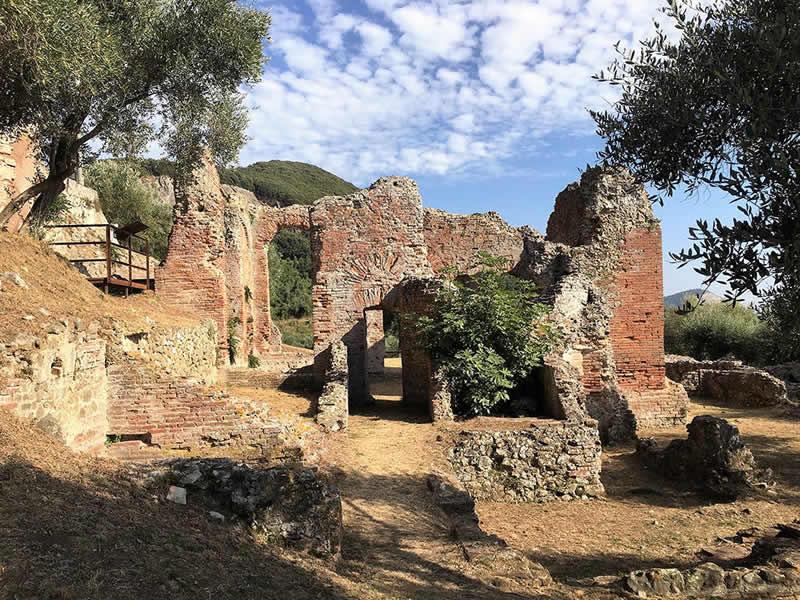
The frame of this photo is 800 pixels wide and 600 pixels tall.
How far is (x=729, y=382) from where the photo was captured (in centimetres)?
1802

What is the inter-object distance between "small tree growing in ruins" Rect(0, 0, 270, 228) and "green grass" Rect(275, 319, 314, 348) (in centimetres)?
2204

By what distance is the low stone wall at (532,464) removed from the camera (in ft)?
29.6

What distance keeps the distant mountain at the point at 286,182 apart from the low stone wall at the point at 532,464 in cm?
5379

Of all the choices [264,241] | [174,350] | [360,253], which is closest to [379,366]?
[264,241]

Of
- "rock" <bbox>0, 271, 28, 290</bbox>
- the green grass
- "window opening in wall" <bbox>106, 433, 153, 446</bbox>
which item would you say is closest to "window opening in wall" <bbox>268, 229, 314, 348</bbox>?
the green grass

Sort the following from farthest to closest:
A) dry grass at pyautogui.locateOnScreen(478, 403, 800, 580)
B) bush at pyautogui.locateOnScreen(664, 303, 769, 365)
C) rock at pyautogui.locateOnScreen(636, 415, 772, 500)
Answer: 1. bush at pyautogui.locateOnScreen(664, 303, 769, 365)
2. rock at pyautogui.locateOnScreen(636, 415, 772, 500)
3. dry grass at pyautogui.locateOnScreen(478, 403, 800, 580)

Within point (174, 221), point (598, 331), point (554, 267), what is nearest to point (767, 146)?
point (598, 331)

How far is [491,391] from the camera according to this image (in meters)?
10.6

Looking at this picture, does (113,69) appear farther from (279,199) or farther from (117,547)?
(279,199)

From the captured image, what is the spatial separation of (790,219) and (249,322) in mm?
17672

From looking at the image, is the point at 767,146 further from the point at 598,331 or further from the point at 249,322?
the point at 249,322

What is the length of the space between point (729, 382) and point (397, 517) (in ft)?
51.2

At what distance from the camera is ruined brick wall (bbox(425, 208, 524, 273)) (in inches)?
767

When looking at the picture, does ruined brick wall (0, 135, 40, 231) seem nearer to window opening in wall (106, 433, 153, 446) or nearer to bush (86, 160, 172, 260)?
bush (86, 160, 172, 260)
